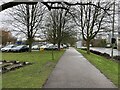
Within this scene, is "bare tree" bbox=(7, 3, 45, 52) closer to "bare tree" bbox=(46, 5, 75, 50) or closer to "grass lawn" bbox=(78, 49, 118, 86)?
"bare tree" bbox=(46, 5, 75, 50)

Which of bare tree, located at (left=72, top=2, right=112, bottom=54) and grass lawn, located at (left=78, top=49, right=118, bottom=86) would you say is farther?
bare tree, located at (left=72, top=2, right=112, bottom=54)

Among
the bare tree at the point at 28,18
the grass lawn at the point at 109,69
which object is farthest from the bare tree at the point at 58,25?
the grass lawn at the point at 109,69

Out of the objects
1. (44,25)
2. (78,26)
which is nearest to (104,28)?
(78,26)

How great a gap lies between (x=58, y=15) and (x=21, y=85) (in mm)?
50814

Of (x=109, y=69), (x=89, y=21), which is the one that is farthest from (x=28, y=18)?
(x=109, y=69)

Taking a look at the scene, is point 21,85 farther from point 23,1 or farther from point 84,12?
point 84,12

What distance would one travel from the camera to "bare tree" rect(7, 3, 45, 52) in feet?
164

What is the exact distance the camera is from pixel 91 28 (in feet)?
152

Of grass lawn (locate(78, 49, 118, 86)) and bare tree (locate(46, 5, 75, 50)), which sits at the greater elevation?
bare tree (locate(46, 5, 75, 50))

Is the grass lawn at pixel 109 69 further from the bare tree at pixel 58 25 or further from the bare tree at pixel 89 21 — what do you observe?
the bare tree at pixel 58 25

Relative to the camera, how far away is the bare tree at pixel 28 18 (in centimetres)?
4991

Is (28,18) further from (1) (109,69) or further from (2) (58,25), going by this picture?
(1) (109,69)

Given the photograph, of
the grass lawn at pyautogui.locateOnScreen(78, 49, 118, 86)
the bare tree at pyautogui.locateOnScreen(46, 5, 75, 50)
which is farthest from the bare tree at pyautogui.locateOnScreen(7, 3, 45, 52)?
the grass lawn at pyautogui.locateOnScreen(78, 49, 118, 86)

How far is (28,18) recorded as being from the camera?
49.8m
